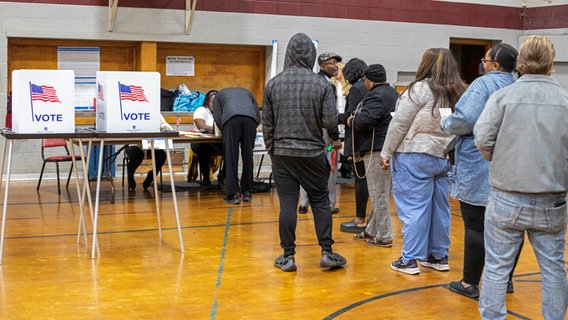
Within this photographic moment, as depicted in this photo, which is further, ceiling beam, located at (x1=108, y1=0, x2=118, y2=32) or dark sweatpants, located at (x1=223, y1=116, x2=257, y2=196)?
ceiling beam, located at (x1=108, y1=0, x2=118, y2=32)

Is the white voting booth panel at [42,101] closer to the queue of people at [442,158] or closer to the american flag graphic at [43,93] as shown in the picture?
the american flag graphic at [43,93]

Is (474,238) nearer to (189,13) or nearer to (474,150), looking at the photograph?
(474,150)

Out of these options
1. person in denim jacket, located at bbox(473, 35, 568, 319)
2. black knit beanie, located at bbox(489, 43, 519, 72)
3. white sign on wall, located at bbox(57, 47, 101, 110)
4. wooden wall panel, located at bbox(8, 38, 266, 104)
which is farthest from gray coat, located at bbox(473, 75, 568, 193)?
white sign on wall, located at bbox(57, 47, 101, 110)

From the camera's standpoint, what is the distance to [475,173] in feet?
13.1

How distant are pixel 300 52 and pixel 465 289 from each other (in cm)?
175

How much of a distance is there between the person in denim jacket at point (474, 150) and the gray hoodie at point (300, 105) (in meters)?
0.90

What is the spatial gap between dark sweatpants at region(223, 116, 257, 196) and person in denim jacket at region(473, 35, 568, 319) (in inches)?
178

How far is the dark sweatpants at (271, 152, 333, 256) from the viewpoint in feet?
15.2

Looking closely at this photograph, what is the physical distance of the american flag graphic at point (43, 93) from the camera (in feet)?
15.9

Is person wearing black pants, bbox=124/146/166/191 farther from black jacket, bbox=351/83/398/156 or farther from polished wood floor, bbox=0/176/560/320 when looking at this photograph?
black jacket, bbox=351/83/398/156

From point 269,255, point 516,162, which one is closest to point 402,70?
point 269,255

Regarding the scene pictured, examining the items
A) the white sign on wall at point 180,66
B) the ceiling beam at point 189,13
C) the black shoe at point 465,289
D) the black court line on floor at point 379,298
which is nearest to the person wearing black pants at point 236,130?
the ceiling beam at point 189,13

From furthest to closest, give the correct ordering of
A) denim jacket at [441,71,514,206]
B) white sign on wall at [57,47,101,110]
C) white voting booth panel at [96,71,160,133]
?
white sign on wall at [57,47,101,110], white voting booth panel at [96,71,160,133], denim jacket at [441,71,514,206]

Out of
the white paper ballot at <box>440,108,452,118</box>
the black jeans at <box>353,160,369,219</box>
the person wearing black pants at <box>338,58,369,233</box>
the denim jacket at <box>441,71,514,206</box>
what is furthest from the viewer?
the person wearing black pants at <box>338,58,369,233</box>
